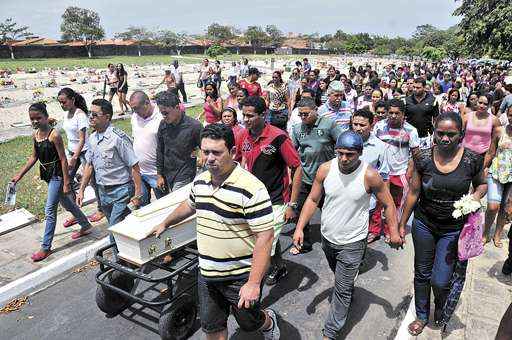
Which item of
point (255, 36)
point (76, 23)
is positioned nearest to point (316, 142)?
point (76, 23)

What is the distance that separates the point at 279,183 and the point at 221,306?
67.3 inches

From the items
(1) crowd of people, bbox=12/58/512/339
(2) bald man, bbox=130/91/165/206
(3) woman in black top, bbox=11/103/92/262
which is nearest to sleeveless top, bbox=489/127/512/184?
(1) crowd of people, bbox=12/58/512/339

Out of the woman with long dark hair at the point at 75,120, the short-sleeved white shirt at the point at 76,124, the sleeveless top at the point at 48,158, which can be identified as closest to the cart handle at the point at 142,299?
the sleeveless top at the point at 48,158

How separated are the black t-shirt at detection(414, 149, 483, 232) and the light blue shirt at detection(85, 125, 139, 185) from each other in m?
3.14

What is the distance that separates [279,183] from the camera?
4516 mm

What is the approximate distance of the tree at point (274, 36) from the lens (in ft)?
402

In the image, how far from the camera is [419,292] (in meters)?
3.84

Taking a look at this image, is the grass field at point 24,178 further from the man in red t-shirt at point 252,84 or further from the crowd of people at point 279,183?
the man in red t-shirt at point 252,84

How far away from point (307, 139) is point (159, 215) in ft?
6.87

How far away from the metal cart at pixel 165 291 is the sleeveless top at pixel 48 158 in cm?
180

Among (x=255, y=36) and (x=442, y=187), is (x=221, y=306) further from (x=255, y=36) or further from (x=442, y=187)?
(x=255, y=36)

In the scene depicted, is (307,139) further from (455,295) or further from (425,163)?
(455,295)

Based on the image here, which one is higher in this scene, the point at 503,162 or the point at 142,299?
the point at 503,162

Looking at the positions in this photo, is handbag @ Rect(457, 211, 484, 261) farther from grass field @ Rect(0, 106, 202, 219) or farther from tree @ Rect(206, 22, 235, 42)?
tree @ Rect(206, 22, 235, 42)
